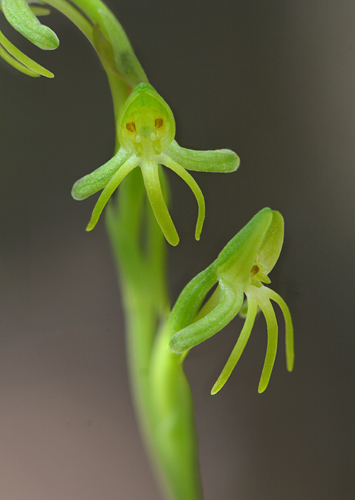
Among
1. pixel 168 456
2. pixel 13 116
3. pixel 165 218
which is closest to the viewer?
pixel 165 218

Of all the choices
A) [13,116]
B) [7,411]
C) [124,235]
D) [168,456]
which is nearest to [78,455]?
[7,411]

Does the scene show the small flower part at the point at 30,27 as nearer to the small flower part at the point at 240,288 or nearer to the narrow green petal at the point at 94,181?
the narrow green petal at the point at 94,181

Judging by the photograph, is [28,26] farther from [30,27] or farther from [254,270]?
[254,270]

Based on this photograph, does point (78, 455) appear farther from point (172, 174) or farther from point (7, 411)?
point (172, 174)

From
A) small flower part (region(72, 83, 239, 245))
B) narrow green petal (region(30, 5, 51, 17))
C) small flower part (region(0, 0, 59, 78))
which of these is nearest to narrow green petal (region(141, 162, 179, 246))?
small flower part (region(72, 83, 239, 245))

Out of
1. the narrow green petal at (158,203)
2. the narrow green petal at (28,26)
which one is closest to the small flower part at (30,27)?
the narrow green petal at (28,26)

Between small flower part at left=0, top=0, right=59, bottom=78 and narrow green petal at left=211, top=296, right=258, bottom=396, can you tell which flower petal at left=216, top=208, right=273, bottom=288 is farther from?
small flower part at left=0, top=0, right=59, bottom=78

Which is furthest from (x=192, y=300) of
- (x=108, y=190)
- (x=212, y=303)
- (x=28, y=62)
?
(x=28, y=62)
